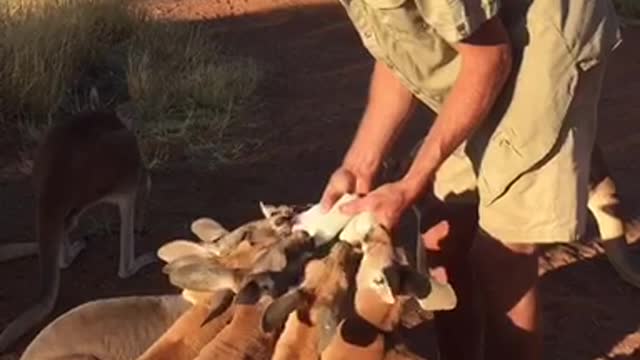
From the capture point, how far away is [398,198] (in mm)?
4746

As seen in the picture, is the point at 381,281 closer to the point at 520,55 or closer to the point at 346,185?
the point at 346,185

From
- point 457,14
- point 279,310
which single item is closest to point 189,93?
point 279,310

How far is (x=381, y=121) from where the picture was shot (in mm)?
5215

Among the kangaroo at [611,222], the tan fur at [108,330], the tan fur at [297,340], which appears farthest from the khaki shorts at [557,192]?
the kangaroo at [611,222]

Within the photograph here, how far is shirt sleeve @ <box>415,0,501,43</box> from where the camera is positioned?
4379 mm

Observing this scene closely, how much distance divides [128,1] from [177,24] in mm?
414

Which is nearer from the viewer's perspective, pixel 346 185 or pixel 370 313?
pixel 370 313

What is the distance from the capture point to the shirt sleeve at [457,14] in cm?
438

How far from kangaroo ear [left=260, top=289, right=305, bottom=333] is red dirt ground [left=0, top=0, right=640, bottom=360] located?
2190mm

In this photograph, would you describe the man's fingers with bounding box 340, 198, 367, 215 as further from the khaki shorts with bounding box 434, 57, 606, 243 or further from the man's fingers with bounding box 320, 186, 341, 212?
the khaki shorts with bounding box 434, 57, 606, 243

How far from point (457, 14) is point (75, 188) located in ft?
9.98

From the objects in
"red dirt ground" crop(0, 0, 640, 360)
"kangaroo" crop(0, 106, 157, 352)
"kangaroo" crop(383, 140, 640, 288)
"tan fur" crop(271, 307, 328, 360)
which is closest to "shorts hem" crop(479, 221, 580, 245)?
"tan fur" crop(271, 307, 328, 360)

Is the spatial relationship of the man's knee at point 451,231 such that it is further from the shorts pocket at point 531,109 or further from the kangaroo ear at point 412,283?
the kangaroo ear at point 412,283

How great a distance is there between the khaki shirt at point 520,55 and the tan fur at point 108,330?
1229 mm
